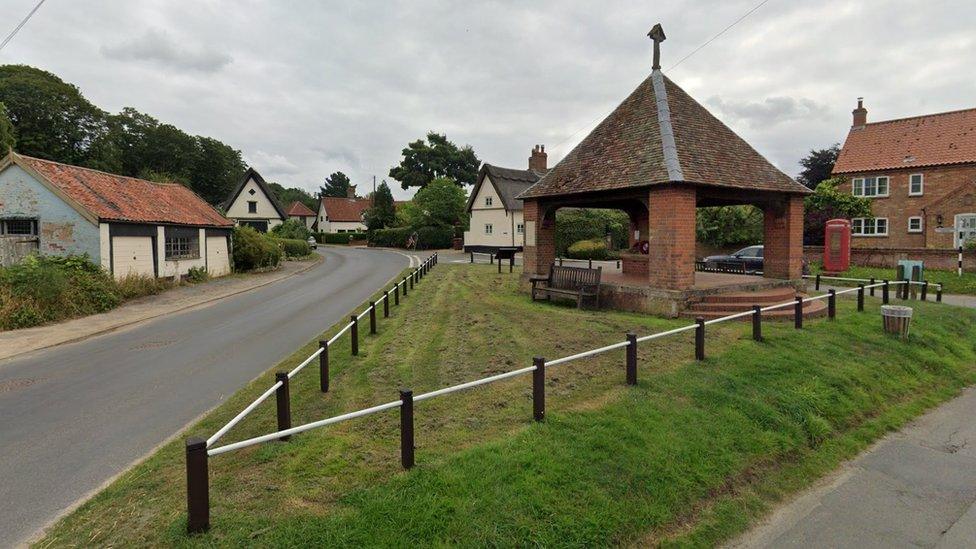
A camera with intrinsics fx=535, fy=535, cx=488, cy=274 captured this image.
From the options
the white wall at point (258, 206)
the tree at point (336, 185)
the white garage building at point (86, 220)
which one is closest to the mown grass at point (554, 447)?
the white garage building at point (86, 220)

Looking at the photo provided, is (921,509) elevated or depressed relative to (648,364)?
depressed

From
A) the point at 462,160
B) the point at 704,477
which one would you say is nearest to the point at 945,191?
the point at 704,477

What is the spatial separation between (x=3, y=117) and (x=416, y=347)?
37.2 m

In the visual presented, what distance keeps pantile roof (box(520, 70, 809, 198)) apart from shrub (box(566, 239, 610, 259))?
63.8ft

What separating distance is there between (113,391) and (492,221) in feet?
123

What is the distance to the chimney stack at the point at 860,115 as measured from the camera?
3831 cm

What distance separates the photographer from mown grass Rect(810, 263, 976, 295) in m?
20.1

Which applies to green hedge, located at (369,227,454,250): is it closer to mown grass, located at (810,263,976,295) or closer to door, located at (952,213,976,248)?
mown grass, located at (810,263,976,295)

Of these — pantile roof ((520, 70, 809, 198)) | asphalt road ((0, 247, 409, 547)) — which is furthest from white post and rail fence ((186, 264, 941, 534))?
pantile roof ((520, 70, 809, 198))

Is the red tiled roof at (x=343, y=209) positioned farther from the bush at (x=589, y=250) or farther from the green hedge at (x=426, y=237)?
the bush at (x=589, y=250)

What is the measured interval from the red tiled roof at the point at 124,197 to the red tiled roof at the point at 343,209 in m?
51.5

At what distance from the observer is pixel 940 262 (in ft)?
76.6

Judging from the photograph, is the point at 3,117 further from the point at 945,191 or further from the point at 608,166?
the point at 945,191

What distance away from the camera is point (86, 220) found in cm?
1897
